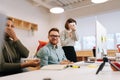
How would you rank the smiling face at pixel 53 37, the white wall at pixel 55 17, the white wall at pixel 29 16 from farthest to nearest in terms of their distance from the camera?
the white wall at pixel 55 17
the white wall at pixel 29 16
the smiling face at pixel 53 37

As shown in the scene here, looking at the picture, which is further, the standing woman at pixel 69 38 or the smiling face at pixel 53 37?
the standing woman at pixel 69 38

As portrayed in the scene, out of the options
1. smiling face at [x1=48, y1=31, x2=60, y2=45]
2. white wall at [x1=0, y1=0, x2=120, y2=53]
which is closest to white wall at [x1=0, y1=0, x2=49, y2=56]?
white wall at [x1=0, y1=0, x2=120, y2=53]

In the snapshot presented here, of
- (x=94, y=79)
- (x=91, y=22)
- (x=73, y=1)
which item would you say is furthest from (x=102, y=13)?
(x=94, y=79)

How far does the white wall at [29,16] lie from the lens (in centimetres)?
406

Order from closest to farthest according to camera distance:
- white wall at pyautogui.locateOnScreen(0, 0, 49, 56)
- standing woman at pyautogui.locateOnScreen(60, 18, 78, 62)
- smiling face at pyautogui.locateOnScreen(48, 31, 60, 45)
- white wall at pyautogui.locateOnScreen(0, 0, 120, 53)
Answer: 1. smiling face at pyautogui.locateOnScreen(48, 31, 60, 45)
2. standing woman at pyautogui.locateOnScreen(60, 18, 78, 62)
3. white wall at pyautogui.locateOnScreen(0, 0, 49, 56)
4. white wall at pyautogui.locateOnScreen(0, 0, 120, 53)

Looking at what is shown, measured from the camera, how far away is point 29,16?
4648mm

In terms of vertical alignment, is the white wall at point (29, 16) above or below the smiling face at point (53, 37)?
above

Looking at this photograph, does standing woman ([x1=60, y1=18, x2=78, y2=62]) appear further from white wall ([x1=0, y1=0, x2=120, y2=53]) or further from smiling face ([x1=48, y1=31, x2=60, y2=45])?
white wall ([x1=0, y1=0, x2=120, y2=53])

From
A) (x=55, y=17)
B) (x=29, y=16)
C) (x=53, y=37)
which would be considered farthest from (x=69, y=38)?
(x=55, y=17)

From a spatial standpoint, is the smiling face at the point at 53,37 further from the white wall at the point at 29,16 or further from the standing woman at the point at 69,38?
the white wall at the point at 29,16

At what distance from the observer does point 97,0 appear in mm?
3322

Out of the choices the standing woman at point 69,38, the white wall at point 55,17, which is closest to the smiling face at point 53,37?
the standing woman at point 69,38

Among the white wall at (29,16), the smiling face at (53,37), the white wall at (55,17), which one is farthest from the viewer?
the white wall at (55,17)

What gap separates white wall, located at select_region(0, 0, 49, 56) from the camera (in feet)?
13.3
